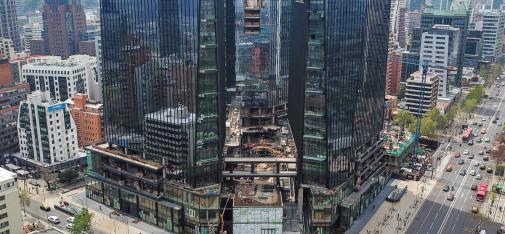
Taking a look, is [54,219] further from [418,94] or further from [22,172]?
[418,94]

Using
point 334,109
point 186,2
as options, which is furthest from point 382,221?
point 186,2

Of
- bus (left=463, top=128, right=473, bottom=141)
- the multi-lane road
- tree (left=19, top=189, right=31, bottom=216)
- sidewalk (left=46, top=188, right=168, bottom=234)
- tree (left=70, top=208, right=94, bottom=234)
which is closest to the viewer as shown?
tree (left=70, top=208, right=94, bottom=234)

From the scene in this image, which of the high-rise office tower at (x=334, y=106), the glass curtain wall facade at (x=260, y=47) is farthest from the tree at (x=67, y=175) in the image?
the high-rise office tower at (x=334, y=106)

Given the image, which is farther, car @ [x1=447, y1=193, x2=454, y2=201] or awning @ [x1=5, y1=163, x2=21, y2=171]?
awning @ [x1=5, y1=163, x2=21, y2=171]

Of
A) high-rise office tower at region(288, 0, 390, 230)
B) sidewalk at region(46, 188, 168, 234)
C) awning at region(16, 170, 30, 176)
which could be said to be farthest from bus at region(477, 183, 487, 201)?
awning at region(16, 170, 30, 176)

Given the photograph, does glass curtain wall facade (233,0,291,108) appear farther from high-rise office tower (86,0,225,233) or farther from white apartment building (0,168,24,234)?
white apartment building (0,168,24,234)

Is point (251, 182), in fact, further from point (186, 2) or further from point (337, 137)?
point (186, 2)
